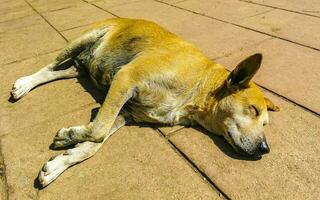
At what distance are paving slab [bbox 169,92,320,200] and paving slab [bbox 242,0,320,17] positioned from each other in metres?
4.60

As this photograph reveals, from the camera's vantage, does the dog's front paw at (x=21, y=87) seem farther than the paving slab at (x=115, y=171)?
Yes

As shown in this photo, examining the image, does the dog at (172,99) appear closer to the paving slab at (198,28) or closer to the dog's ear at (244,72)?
the dog's ear at (244,72)

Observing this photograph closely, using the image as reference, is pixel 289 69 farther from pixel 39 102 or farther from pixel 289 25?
pixel 39 102

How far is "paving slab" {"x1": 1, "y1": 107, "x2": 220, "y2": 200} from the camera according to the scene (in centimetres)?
366

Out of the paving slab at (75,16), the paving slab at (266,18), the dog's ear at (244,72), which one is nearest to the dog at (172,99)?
the dog's ear at (244,72)

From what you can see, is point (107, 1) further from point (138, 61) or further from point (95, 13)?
point (138, 61)

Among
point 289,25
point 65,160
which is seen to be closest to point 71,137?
point 65,160

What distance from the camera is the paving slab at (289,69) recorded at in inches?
207

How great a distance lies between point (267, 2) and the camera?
9398 mm

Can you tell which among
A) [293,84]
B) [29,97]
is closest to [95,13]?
[29,97]

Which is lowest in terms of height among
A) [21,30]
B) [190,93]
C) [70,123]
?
[21,30]

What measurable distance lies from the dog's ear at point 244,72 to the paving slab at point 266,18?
3.05 meters

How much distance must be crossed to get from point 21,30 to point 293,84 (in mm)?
6165

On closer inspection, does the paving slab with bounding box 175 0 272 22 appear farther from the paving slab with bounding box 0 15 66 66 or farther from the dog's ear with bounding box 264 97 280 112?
the dog's ear with bounding box 264 97 280 112
